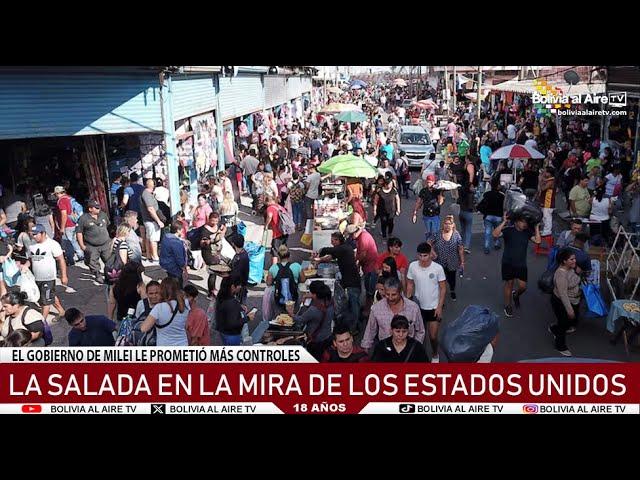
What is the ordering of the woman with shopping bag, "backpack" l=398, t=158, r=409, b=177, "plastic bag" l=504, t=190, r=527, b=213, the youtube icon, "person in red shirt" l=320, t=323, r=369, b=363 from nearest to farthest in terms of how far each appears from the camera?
"person in red shirt" l=320, t=323, r=369, b=363
the youtube icon
the woman with shopping bag
"plastic bag" l=504, t=190, r=527, b=213
"backpack" l=398, t=158, r=409, b=177

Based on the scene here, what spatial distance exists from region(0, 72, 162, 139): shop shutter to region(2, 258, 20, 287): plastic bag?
3404 mm

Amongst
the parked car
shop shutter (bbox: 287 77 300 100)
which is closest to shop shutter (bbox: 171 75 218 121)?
the parked car

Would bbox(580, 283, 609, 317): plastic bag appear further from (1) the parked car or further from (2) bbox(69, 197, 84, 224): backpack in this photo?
(1) the parked car

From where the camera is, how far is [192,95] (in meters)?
14.8

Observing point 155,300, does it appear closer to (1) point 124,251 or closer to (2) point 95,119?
(1) point 124,251

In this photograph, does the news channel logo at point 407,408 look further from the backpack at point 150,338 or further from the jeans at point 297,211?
Answer: the jeans at point 297,211

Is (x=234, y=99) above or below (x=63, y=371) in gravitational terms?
above

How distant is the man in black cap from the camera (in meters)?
9.87

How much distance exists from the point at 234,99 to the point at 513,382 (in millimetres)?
15869

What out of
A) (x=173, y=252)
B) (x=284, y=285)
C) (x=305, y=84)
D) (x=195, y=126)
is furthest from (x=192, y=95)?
(x=305, y=84)

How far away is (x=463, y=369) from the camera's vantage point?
6164 millimetres

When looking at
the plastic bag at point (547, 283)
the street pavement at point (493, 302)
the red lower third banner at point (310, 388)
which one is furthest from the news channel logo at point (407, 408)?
the plastic bag at point (547, 283)

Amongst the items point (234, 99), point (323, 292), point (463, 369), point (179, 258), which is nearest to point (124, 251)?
point (179, 258)

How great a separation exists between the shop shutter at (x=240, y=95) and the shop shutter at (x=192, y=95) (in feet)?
3.97
